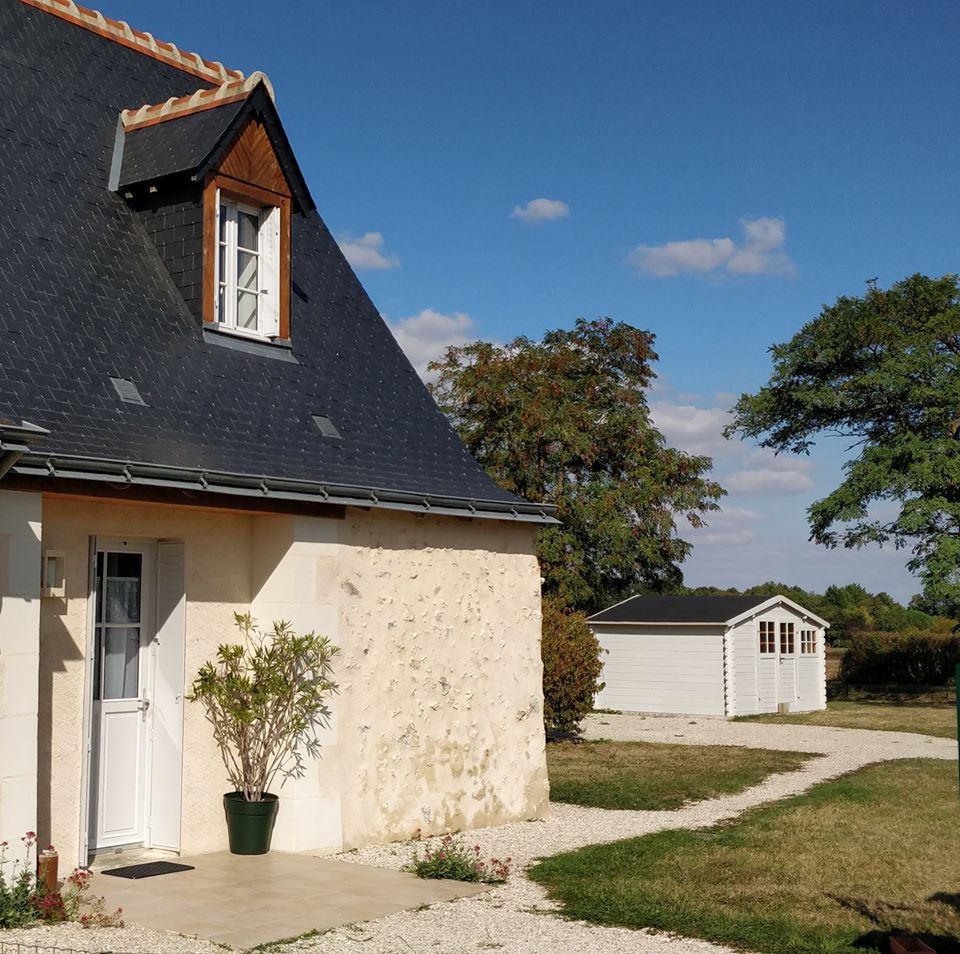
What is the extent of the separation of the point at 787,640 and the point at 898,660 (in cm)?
876

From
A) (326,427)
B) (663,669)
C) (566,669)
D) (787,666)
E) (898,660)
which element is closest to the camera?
(326,427)

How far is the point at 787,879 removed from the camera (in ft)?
29.3

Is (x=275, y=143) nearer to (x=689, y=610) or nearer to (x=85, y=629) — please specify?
(x=85, y=629)

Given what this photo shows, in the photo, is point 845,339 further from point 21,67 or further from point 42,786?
point 42,786

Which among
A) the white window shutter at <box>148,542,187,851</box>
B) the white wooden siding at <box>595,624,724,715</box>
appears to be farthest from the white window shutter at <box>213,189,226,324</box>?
the white wooden siding at <box>595,624,724,715</box>

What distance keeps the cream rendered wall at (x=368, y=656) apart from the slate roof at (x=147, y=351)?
0.54 m

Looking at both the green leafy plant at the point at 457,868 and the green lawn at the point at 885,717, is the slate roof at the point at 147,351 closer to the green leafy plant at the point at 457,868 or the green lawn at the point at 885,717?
the green leafy plant at the point at 457,868

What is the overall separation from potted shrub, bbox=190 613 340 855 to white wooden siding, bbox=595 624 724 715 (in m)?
21.0

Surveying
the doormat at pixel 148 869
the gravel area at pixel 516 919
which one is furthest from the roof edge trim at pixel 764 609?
the doormat at pixel 148 869

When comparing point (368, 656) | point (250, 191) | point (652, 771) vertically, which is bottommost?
point (652, 771)

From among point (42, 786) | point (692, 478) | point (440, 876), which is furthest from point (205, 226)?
point (692, 478)

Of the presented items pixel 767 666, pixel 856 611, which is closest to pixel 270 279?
pixel 767 666

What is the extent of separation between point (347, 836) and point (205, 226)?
5.54 meters

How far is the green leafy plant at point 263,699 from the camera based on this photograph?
938 cm
